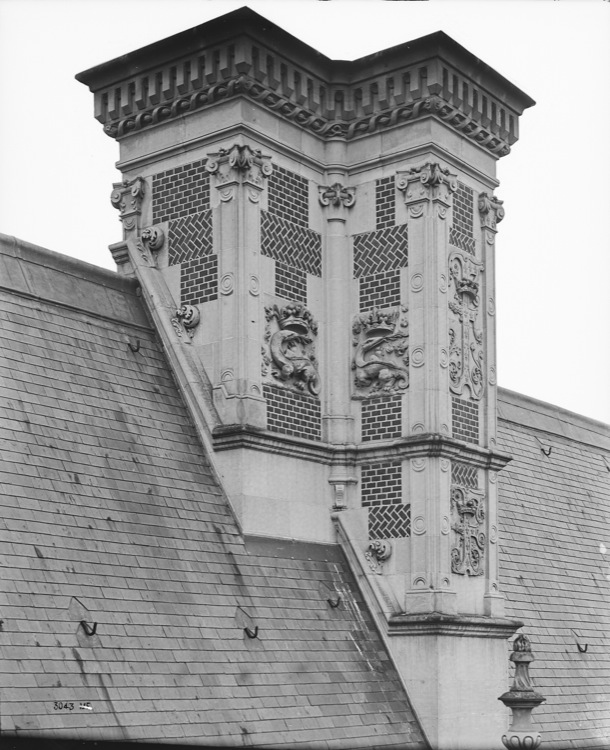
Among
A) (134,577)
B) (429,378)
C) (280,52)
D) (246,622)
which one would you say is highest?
(280,52)

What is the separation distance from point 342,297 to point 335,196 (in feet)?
5.43

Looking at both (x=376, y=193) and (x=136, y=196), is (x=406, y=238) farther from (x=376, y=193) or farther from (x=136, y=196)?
(x=136, y=196)

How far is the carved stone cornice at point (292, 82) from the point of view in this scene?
2138 centimetres

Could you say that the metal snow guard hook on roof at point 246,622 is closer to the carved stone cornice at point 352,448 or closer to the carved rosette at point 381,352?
the carved stone cornice at point 352,448

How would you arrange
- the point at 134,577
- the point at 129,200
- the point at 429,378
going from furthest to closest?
the point at 129,200 → the point at 429,378 → the point at 134,577

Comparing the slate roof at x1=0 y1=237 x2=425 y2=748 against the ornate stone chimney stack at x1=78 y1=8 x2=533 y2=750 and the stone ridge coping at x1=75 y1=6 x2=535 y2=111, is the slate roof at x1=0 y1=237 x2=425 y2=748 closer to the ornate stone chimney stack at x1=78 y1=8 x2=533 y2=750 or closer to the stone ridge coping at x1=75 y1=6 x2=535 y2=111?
the ornate stone chimney stack at x1=78 y1=8 x2=533 y2=750

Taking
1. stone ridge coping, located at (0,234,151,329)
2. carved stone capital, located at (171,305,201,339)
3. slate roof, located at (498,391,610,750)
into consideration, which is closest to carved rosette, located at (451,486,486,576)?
slate roof, located at (498,391,610,750)

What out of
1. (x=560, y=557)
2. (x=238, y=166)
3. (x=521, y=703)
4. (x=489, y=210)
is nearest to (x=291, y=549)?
(x=521, y=703)

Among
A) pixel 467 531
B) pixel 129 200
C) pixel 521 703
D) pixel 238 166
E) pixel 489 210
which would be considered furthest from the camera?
pixel 489 210

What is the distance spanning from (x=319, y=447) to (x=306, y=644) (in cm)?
337

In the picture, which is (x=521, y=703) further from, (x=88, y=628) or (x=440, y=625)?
(x=88, y=628)

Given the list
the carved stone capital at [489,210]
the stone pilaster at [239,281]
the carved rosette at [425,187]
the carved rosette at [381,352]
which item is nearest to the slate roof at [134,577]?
the stone pilaster at [239,281]

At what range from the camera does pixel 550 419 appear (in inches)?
1262

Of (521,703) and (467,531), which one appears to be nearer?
(521,703)
